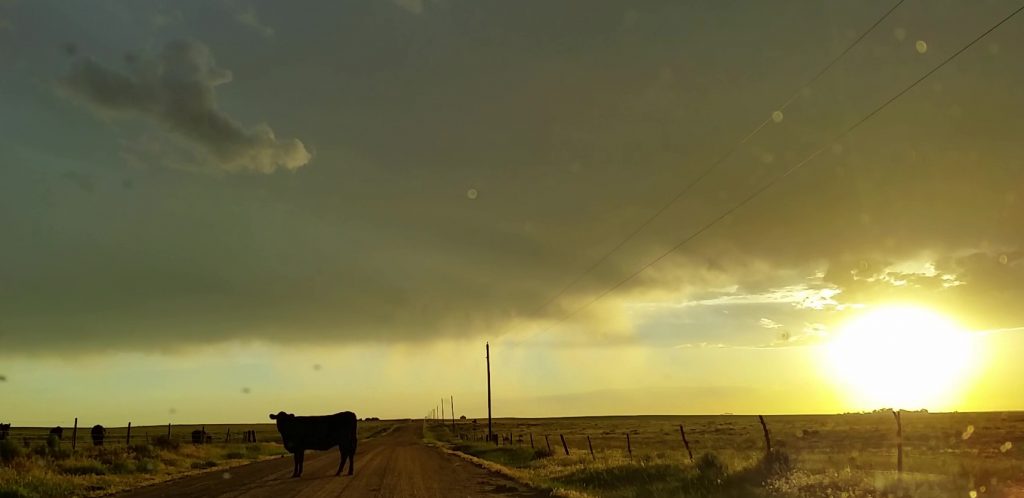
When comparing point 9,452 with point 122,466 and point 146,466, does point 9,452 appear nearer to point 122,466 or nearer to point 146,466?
point 122,466

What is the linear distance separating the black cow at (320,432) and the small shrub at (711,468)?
14.7 meters

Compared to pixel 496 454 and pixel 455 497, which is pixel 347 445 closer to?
pixel 455 497

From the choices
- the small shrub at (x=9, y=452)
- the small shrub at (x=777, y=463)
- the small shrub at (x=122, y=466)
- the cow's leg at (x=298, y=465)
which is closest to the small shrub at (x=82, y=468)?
the small shrub at (x=122, y=466)

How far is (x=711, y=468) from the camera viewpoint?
2138 cm

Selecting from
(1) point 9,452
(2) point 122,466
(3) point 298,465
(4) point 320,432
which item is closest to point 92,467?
(2) point 122,466

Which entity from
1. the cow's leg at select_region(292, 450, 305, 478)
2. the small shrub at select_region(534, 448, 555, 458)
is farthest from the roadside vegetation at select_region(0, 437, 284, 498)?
the small shrub at select_region(534, 448, 555, 458)

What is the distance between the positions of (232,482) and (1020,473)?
2454 centimetres

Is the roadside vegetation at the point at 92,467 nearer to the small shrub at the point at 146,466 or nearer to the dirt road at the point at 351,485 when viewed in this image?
the small shrub at the point at 146,466

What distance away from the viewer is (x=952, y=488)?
16.2 metres

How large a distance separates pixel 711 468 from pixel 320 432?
1713 cm

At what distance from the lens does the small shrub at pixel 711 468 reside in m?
20.0

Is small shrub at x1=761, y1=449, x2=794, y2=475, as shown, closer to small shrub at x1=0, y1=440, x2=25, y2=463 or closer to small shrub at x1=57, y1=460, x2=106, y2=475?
small shrub at x1=57, y1=460, x2=106, y2=475

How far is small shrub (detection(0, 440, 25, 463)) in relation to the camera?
28.3 meters

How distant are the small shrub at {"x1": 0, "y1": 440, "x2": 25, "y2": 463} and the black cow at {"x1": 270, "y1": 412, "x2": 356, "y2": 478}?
10193 mm
